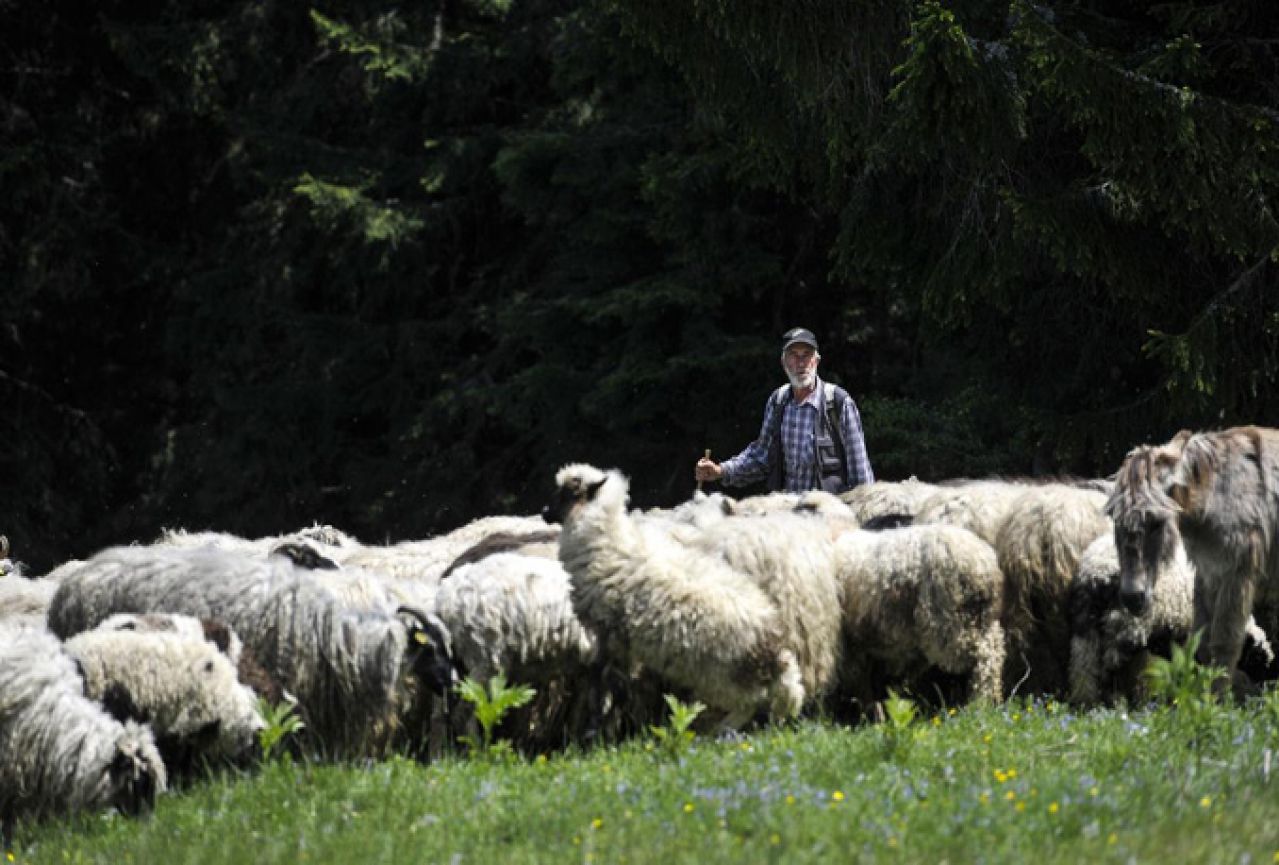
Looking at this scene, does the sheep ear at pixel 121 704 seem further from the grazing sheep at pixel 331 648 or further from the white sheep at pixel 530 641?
the white sheep at pixel 530 641

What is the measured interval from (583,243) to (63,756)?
13655mm

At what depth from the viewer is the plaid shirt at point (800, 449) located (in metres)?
11.0

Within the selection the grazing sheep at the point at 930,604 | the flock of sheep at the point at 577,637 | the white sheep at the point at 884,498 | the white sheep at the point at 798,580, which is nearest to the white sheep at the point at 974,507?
the flock of sheep at the point at 577,637

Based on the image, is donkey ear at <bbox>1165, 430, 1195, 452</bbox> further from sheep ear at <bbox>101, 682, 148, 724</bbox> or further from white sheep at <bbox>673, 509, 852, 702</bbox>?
sheep ear at <bbox>101, 682, 148, 724</bbox>

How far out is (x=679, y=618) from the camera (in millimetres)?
7449

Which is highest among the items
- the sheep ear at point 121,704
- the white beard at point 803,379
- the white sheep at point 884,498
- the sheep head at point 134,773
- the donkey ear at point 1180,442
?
the white beard at point 803,379

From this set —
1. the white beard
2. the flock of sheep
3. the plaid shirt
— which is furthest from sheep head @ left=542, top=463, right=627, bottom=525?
the white beard

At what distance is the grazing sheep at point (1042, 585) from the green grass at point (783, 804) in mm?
1035

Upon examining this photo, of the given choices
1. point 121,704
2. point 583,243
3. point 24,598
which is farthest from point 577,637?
point 583,243

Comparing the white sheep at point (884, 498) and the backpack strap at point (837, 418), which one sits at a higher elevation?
the backpack strap at point (837, 418)

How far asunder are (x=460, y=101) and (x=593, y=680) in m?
15.7

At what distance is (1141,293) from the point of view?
11.8 meters

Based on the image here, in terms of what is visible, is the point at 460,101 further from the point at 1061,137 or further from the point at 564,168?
the point at 1061,137

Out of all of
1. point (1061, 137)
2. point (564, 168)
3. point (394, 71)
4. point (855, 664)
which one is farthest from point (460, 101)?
point (855, 664)
